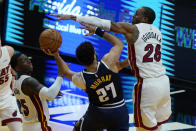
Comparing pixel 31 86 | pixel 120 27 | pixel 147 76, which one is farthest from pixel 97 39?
pixel 31 86

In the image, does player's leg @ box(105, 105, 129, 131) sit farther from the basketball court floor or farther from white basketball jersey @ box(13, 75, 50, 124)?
the basketball court floor

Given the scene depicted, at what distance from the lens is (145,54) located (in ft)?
17.9

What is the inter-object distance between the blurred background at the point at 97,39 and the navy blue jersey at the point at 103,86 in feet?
9.91

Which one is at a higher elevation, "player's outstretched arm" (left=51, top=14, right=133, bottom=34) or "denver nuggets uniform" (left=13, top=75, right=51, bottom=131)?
"player's outstretched arm" (left=51, top=14, right=133, bottom=34)

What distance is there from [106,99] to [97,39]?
7.25 m

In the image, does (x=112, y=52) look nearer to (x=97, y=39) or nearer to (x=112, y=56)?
(x=112, y=56)

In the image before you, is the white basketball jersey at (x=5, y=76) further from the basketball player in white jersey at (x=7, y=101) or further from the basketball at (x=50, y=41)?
the basketball at (x=50, y=41)

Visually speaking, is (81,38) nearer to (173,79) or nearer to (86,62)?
(173,79)

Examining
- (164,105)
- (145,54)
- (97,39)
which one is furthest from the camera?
(97,39)

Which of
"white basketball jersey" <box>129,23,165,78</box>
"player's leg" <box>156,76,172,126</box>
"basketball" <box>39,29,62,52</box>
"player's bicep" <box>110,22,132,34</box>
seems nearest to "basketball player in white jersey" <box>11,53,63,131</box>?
"basketball" <box>39,29,62,52</box>

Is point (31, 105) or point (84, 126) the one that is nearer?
point (84, 126)

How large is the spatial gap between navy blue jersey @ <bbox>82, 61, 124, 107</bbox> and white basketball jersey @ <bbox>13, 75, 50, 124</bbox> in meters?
0.70

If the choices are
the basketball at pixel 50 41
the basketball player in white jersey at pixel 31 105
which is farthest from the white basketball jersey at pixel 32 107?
the basketball at pixel 50 41

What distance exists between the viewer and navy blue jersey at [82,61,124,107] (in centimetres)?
462
